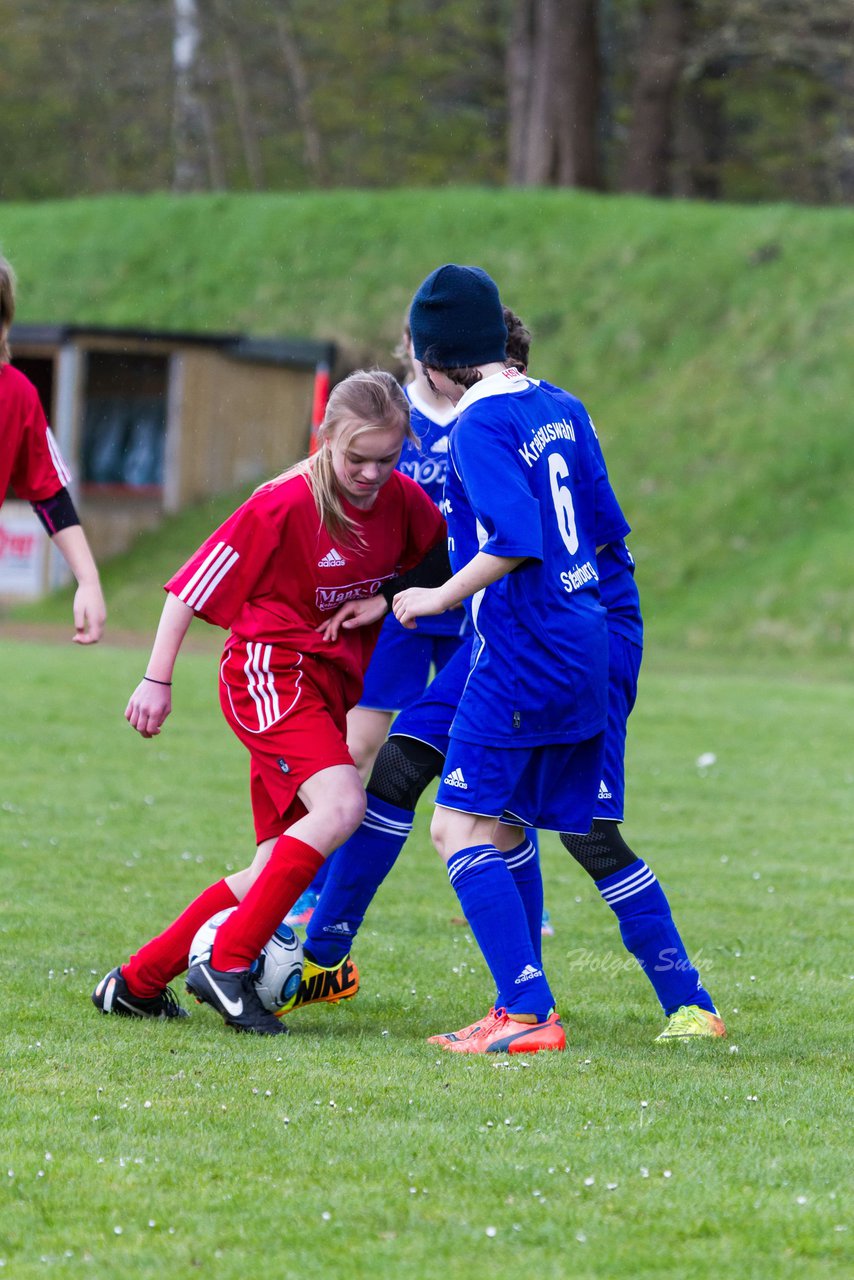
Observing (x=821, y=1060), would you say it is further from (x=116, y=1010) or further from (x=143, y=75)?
(x=143, y=75)

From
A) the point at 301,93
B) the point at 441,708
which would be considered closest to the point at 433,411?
the point at 441,708

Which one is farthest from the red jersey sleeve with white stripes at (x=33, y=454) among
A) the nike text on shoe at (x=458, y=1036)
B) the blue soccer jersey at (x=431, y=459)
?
the nike text on shoe at (x=458, y=1036)

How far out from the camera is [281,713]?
4.68 m

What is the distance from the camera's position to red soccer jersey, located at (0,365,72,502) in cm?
499

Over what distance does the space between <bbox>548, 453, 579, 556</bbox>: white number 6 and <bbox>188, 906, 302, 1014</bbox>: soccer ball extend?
4.44 feet

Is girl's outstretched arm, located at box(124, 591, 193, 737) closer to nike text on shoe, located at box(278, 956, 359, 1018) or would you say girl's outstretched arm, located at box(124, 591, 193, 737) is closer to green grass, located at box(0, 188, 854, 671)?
nike text on shoe, located at box(278, 956, 359, 1018)

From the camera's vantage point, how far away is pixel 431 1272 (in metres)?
2.86

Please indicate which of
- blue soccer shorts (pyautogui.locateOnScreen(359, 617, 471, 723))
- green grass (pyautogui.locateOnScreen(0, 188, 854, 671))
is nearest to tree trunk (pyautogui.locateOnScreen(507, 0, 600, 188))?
green grass (pyautogui.locateOnScreen(0, 188, 854, 671))

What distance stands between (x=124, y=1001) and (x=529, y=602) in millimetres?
1642

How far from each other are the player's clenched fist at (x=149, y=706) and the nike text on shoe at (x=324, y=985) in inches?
33.8

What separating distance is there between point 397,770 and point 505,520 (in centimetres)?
120

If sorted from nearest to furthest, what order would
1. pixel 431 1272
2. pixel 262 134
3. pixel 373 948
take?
pixel 431 1272 → pixel 373 948 → pixel 262 134

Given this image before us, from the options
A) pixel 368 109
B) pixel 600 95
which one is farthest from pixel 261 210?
pixel 368 109

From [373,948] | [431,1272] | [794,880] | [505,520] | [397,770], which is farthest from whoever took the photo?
[794,880]
